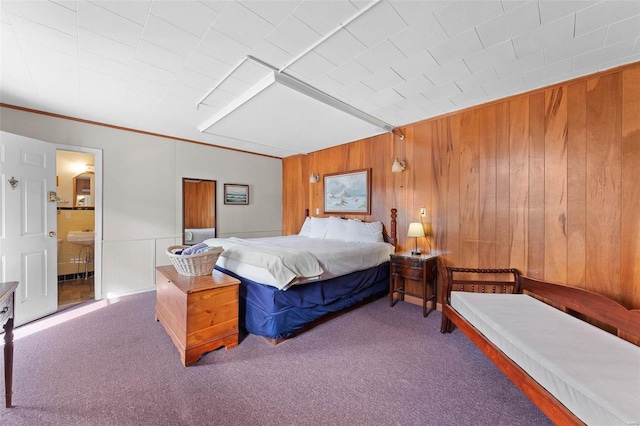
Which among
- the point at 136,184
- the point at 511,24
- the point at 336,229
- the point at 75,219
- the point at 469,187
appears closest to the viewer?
the point at 511,24

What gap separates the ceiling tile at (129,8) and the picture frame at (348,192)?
3295 mm

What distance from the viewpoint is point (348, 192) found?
14.8 feet

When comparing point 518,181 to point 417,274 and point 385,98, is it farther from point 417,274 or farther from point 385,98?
point 385,98

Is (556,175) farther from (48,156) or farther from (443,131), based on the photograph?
(48,156)

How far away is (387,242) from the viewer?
390 cm

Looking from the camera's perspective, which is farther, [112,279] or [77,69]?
[112,279]

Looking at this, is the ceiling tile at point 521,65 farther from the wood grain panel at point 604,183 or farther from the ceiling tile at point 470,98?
the wood grain panel at point 604,183

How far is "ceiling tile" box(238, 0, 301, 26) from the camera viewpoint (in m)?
1.58

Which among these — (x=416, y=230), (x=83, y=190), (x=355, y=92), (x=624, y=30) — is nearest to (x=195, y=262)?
(x=355, y=92)

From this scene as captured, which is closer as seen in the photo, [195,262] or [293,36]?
[293,36]

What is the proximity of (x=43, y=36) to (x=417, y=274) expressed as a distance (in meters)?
4.04

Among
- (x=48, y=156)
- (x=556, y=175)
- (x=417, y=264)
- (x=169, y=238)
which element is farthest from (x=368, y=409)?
(x=48, y=156)

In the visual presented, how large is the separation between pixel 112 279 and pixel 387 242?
13.7ft

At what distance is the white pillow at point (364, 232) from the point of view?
12.5 feet
